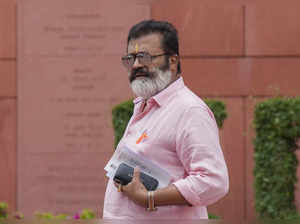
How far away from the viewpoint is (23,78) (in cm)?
823

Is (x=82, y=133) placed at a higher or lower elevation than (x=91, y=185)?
higher

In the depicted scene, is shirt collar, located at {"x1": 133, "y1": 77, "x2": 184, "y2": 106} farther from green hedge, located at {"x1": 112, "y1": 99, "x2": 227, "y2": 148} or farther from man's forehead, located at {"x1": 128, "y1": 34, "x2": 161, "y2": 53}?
green hedge, located at {"x1": 112, "y1": 99, "x2": 227, "y2": 148}

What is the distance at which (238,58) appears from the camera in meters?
7.91

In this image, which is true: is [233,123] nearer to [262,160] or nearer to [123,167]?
[262,160]

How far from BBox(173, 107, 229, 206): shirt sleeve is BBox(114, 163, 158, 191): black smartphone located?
0.12 metres

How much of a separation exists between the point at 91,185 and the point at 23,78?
1606mm

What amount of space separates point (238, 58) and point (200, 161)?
17.8 feet

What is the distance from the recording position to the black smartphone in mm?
2697

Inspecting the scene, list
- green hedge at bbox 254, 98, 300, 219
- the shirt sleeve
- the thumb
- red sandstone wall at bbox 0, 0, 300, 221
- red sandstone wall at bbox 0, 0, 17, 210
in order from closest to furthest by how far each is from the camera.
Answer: the shirt sleeve, the thumb, green hedge at bbox 254, 98, 300, 219, red sandstone wall at bbox 0, 0, 300, 221, red sandstone wall at bbox 0, 0, 17, 210

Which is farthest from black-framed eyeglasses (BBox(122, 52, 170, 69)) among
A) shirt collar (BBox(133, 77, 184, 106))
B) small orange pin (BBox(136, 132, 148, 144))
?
small orange pin (BBox(136, 132, 148, 144))

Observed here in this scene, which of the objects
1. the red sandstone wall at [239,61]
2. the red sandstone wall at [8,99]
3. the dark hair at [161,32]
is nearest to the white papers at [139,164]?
the dark hair at [161,32]

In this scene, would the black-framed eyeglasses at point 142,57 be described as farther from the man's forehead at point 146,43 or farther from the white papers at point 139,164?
the white papers at point 139,164

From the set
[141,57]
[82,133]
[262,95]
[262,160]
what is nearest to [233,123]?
[262,95]

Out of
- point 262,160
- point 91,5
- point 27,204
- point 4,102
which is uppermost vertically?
point 91,5
